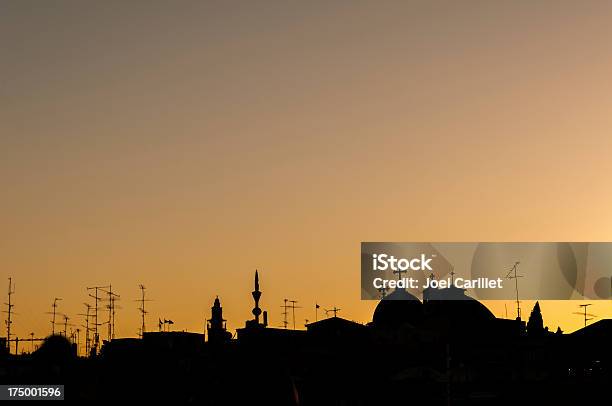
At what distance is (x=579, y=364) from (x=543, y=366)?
4384mm

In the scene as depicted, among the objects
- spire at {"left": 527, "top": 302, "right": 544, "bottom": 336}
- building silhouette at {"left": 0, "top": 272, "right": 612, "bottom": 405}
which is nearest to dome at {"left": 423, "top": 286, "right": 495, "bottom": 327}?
building silhouette at {"left": 0, "top": 272, "right": 612, "bottom": 405}

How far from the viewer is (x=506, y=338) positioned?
116750 mm

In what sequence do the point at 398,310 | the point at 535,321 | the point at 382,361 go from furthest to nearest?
1. the point at 535,321
2. the point at 398,310
3. the point at 382,361

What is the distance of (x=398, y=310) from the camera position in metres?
118

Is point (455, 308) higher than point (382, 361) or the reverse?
higher

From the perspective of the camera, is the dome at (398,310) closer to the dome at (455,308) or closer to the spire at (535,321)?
the dome at (455,308)

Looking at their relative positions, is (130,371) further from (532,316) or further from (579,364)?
(532,316)

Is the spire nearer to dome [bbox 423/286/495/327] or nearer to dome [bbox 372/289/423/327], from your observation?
dome [bbox 423/286/495/327]

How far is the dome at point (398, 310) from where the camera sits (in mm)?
117000

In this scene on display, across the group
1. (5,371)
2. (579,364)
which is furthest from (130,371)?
(579,364)

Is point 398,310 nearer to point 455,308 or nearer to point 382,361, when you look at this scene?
point 455,308

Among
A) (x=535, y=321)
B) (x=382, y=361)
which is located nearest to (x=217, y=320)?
(x=382, y=361)

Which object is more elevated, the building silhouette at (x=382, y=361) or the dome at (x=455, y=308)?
the dome at (x=455, y=308)

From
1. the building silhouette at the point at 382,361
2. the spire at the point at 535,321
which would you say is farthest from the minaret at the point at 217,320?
the spire at the point at 535,321
